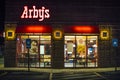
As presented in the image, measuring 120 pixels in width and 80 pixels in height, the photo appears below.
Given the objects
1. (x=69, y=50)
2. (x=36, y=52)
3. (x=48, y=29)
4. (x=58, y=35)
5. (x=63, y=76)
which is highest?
(x=48, y=29)

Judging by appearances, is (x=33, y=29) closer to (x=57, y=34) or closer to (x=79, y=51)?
(x=57, y=34)

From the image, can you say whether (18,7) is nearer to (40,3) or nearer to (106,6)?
(40,3)

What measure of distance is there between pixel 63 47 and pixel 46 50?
1.77m

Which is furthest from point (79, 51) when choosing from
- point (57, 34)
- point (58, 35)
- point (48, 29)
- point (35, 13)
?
point (35, 13)

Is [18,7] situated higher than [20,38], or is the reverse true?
[18,7]

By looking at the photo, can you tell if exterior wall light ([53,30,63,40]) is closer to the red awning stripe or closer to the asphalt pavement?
the red awning stripe

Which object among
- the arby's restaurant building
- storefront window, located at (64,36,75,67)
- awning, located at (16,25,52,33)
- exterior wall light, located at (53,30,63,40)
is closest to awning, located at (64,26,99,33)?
the arby's restaurant building

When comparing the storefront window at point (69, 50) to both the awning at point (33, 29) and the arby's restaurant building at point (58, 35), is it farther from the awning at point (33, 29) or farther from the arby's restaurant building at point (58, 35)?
the awning at point (33, 29)

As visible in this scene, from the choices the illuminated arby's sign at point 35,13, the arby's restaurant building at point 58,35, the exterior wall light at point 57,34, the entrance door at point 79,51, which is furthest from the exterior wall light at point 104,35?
the illuminated arby's sign at point 35,13

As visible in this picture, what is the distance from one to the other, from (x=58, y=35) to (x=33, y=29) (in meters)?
2.56

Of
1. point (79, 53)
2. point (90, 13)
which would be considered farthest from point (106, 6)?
point (79, 53)

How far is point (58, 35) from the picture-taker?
137ft

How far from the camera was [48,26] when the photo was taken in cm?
4156

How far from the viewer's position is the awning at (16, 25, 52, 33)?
4119cm
